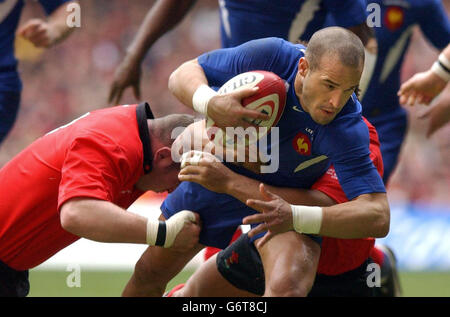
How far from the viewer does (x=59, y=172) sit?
3.86 meters

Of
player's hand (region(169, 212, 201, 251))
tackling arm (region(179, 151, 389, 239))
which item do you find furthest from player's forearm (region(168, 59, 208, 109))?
player's hand (region(169, 212, 201, 251))

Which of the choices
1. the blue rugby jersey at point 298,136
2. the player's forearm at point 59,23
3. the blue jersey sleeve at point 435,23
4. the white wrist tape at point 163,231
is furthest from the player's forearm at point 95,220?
the blue jersey sleeve at point 435,23

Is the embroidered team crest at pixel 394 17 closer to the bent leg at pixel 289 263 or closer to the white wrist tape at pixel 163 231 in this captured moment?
the bent leg at pixel 289 263

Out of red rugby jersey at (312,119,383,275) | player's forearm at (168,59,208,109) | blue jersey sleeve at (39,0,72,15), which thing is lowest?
red rugby jersey at (312,119,383,275)

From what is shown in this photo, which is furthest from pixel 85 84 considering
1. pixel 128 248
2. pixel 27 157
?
pixel 27 157

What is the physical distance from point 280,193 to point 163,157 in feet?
2.04

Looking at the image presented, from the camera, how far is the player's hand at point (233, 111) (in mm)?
3566

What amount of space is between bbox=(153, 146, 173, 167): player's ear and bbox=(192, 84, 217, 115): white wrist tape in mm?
324

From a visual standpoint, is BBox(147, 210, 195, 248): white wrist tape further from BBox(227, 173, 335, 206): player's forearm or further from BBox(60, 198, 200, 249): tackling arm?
BBox(227, 173, 335, 206): player's forearm

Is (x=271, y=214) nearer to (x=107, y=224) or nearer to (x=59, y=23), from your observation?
(x=107, y=224)

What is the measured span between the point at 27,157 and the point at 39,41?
3.39 m

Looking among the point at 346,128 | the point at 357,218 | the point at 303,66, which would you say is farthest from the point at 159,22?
the point at 357,218

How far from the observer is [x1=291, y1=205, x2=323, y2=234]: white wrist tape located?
3.61 m
